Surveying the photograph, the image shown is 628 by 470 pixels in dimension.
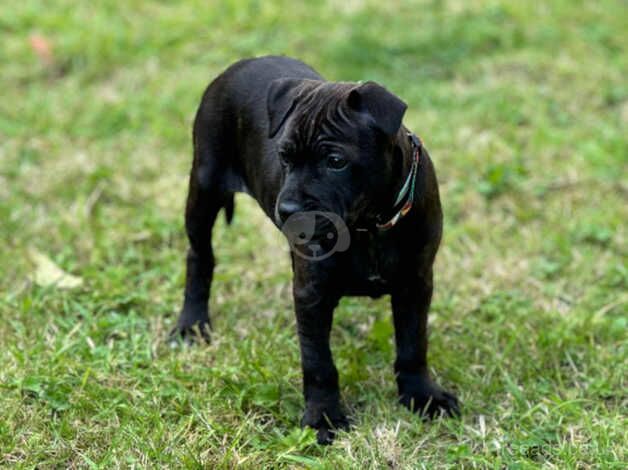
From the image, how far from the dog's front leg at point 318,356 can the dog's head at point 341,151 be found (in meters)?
0.56

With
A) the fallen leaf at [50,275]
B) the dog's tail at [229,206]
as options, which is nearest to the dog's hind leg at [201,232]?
the dog's tail at [229,206]

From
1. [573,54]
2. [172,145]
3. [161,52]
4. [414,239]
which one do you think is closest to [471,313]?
[414,239]

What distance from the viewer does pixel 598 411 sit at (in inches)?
174

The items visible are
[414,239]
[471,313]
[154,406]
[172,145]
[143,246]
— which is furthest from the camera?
[172,145]

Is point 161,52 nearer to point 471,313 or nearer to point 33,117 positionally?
point 33,117

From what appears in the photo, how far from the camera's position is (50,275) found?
5.59 meters

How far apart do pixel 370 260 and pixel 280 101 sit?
754mm

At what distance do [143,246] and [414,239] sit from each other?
8.41 feet

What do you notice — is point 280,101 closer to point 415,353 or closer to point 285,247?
point 415,353

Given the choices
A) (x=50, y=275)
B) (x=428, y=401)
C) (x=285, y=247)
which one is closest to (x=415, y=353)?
(x=428, y=401)

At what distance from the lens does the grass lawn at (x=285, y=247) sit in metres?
4.23

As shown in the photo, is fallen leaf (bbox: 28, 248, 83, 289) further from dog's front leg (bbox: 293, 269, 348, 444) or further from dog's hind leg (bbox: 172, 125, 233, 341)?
dog's front leg (bbox: 293, 269, 348, 444)

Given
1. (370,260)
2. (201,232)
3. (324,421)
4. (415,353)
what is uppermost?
(370,260)
